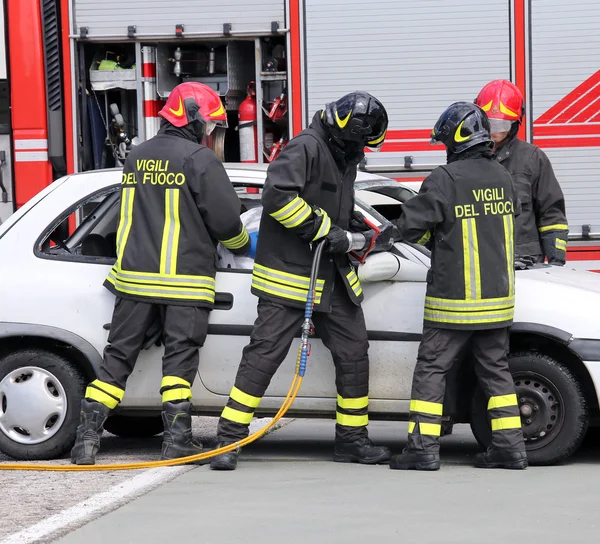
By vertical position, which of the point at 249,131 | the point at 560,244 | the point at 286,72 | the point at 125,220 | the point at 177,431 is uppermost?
the point at 286,72

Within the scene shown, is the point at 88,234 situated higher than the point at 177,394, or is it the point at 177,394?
the point at 88,234

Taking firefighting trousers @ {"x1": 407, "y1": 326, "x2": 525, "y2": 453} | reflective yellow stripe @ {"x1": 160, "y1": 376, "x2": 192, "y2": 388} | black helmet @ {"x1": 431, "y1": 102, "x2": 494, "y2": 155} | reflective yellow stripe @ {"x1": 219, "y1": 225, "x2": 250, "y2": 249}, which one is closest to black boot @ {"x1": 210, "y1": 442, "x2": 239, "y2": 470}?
reflective yellow stripe @ {"x1": 160, "y1": 376, "x2": 192, "y2": 388}

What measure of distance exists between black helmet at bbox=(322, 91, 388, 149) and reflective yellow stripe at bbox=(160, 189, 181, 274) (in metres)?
0.84

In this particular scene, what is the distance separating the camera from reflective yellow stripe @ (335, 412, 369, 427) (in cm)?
602

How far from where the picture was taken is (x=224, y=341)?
6.06m

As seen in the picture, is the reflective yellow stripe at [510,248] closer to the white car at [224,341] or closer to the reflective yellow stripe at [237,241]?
the white car at [224,341]

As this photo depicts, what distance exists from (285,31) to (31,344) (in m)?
3.87

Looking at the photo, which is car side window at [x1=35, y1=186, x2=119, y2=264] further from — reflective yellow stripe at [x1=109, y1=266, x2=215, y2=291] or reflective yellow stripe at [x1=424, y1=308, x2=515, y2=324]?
reflective yellow stripe at [x1=424, y1=308, x2=515, y2=324]

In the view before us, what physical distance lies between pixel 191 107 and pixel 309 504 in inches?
85.3

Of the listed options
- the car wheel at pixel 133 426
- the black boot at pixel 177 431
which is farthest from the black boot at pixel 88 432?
the car wheel at pixel 133 426

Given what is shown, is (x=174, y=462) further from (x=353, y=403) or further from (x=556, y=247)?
(x=556, y=247)

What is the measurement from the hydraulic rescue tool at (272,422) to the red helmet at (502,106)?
1.66m

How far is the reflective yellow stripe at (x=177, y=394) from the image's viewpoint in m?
5.89

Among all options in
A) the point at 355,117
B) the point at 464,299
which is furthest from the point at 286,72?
the point at 464,299
